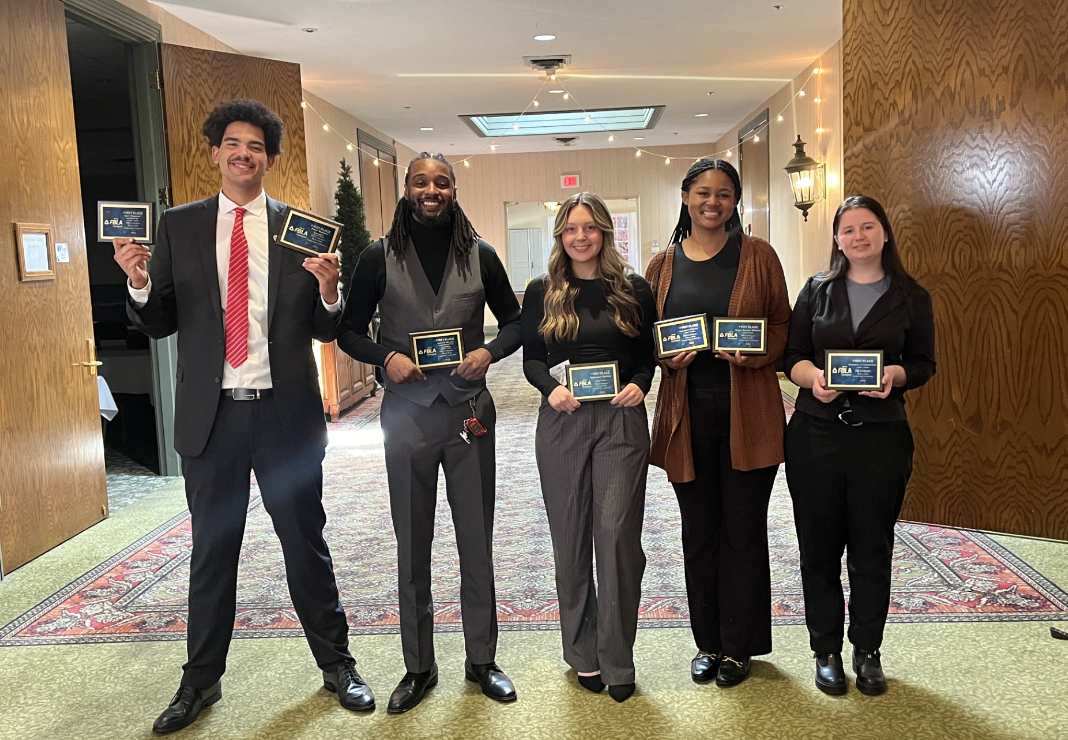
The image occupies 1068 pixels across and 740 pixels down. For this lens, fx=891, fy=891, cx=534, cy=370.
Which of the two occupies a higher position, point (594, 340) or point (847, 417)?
point (594, 340)

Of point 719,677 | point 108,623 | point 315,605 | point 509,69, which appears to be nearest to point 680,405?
point 719,677

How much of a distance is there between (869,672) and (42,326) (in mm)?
3823

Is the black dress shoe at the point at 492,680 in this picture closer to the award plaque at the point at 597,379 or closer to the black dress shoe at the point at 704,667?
the black dress shoe at the point at 704,667

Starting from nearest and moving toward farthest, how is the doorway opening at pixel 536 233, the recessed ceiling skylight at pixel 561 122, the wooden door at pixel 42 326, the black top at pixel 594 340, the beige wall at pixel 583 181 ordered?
the black top at pixel 594 340
the wooden door at pixel 42 326
the recessed ceiling skylight at pixel 561 122
the beige wall at pixel 583 181
the doorway opening at pixel 536 233

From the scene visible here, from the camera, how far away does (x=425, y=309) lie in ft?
8.01

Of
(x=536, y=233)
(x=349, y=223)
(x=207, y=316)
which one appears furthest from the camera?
(x=536, y=233)

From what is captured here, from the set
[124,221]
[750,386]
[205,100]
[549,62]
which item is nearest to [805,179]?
[549,62]

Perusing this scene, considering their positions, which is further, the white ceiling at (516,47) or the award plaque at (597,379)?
the white ceiling at (516,47)

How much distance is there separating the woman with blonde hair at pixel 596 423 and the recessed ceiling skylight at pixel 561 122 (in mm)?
8631

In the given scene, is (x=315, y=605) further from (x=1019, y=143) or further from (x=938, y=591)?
(x=1019, y=143)

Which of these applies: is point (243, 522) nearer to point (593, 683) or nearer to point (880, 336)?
point (593, 683)

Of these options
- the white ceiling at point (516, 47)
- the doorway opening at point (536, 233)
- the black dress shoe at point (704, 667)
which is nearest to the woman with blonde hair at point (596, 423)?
the black dress shoe at point (704, 667)

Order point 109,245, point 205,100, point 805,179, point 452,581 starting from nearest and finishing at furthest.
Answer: point 452,581, point 205,100, point 109,245, point 805,179

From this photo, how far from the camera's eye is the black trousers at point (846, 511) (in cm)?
239
